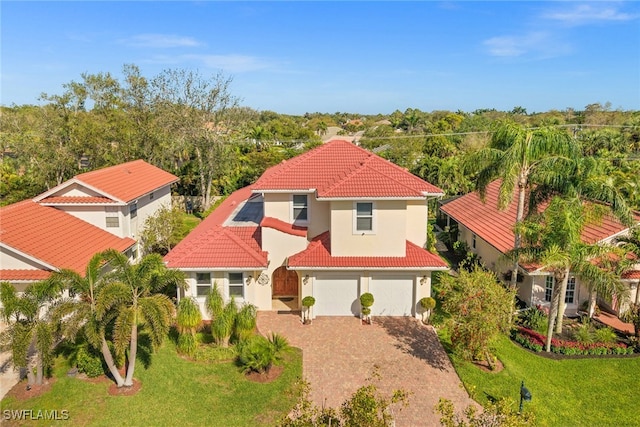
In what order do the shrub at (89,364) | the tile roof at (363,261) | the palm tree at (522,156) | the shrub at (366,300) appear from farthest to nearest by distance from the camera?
the shrub at (366,300)
the tile roof at (363,261)
the palm tree at (522,156)
the shrub at (89,364)

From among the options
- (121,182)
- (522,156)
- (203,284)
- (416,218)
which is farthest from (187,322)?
(522,156)

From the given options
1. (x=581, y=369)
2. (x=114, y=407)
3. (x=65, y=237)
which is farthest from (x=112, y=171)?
Result: (x=581, y=369)

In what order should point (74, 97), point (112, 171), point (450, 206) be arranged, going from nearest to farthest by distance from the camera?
point (112, 171) < point (450, 206) < point (74, 97)

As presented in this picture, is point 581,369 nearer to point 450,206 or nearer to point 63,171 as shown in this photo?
point 450,206

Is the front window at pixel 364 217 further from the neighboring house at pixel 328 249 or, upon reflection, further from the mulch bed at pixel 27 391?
the mulch bed at pixel 27 391

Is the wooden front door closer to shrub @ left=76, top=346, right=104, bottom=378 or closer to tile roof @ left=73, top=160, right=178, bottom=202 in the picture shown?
shrub @ left=76, top=346, right=104, bottom=378

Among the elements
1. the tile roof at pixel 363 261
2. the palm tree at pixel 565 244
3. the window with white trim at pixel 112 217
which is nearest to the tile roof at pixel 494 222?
the palm tree at pixel 565 244
